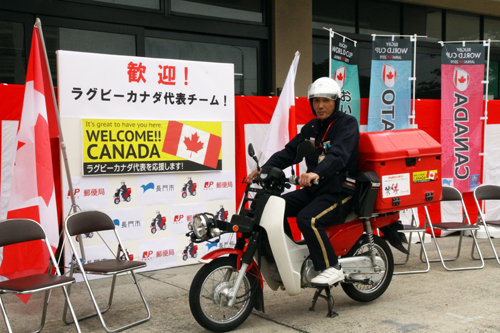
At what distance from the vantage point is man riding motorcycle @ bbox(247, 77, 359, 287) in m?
4.13

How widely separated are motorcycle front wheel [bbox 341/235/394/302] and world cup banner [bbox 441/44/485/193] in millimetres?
3625

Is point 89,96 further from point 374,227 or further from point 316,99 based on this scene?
point 374,227

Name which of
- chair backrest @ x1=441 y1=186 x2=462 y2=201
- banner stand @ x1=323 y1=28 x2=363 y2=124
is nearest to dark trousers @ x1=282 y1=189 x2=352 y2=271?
chair backrest @ x1=441 y1=186 x2=462 y2=201

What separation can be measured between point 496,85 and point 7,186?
1025cm

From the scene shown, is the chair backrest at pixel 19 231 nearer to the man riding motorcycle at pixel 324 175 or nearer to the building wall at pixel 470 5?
the man riding motorcycle at pixel 324 175

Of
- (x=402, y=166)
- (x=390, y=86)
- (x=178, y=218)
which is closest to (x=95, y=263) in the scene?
(x=178, y=218)

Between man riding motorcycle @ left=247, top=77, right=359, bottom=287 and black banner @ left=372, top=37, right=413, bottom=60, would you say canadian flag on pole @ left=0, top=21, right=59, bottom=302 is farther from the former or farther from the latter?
black banner @ left=372, top=37, right=413, bottom=60

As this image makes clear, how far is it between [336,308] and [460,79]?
4925 millimetres

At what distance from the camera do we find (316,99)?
14.7ft

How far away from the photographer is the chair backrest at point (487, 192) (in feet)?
21.4

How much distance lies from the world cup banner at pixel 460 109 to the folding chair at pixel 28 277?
6.05 m

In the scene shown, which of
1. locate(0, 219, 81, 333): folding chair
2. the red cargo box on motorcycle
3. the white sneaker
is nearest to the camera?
locate(0, 219, 81, 333): folding chair

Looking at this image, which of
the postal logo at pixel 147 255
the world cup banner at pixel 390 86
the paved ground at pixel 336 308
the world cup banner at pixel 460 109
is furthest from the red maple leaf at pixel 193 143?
the world cup banner at pixel 460 109

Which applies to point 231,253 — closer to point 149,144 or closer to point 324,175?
point 324,175
